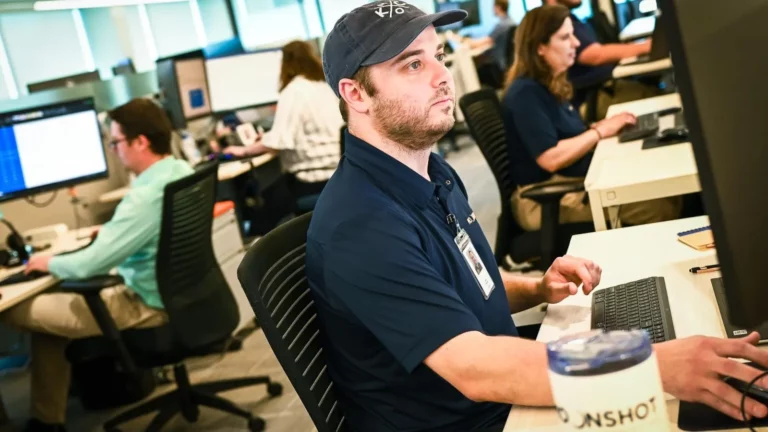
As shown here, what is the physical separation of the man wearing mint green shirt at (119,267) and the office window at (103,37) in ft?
26.0

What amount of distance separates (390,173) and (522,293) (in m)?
0.45

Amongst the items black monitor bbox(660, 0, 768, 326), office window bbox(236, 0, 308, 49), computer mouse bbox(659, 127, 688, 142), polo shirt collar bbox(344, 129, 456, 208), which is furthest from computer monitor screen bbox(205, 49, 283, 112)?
office window bbox(236, 0, 308, 49)

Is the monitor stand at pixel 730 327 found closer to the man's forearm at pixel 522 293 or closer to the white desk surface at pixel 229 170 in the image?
the man's forearm at pixel 522 293

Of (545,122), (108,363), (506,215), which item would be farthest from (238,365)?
(545,122)

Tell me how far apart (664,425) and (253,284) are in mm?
717

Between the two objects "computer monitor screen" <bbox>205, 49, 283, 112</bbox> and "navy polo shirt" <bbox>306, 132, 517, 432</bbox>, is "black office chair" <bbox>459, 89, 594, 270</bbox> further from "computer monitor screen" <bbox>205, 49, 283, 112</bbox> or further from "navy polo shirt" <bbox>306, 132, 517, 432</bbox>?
"computer monitor screen" <bbox>205, 49, 283, 112</bbox>

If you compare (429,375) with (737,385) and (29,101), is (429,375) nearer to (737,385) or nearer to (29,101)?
(737,385)

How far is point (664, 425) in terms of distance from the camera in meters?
0.78

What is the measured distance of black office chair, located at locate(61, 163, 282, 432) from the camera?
2771 millimetres

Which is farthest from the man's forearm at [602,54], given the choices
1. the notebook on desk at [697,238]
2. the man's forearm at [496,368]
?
the man's forearm at [496,368]

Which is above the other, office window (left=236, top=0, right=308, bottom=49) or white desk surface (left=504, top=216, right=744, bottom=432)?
office window (left=236, top=0, right=308, bottom=49)

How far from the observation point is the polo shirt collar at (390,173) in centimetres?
133

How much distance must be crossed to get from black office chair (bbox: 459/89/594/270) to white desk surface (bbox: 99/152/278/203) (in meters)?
1.73

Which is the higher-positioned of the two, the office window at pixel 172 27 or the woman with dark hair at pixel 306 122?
the office window at pixel 172 27
